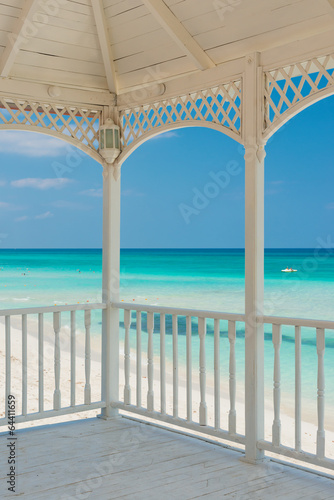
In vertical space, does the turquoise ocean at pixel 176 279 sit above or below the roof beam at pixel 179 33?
below

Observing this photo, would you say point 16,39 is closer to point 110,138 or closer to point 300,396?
point 110,138

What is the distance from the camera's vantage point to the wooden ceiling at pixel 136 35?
11.7ft

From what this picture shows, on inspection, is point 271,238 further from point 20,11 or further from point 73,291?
point 20,11

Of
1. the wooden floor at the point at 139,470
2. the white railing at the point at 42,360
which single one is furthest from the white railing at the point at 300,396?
the white railing at the point at 42,360

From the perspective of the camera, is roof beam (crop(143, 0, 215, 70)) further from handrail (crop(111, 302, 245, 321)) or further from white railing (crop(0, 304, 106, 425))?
white railing (crop(0, 304, 106, 425))

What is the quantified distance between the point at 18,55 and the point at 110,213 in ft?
4.70

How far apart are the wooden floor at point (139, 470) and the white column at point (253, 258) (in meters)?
0.30

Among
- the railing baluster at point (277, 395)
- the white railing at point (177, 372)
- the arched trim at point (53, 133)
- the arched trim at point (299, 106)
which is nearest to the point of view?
the arched trim at point (299, 106)

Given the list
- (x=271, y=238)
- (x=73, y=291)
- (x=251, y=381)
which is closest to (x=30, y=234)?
(x=73, y=291)

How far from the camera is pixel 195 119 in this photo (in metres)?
4.09

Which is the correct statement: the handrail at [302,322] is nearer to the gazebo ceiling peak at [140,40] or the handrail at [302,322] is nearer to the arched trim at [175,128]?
the arched trim at [175,128]

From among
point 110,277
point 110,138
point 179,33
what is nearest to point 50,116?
point 110,138

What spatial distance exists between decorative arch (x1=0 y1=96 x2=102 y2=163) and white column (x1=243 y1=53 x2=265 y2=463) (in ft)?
4.72

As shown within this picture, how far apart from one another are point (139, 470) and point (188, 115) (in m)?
2.48
